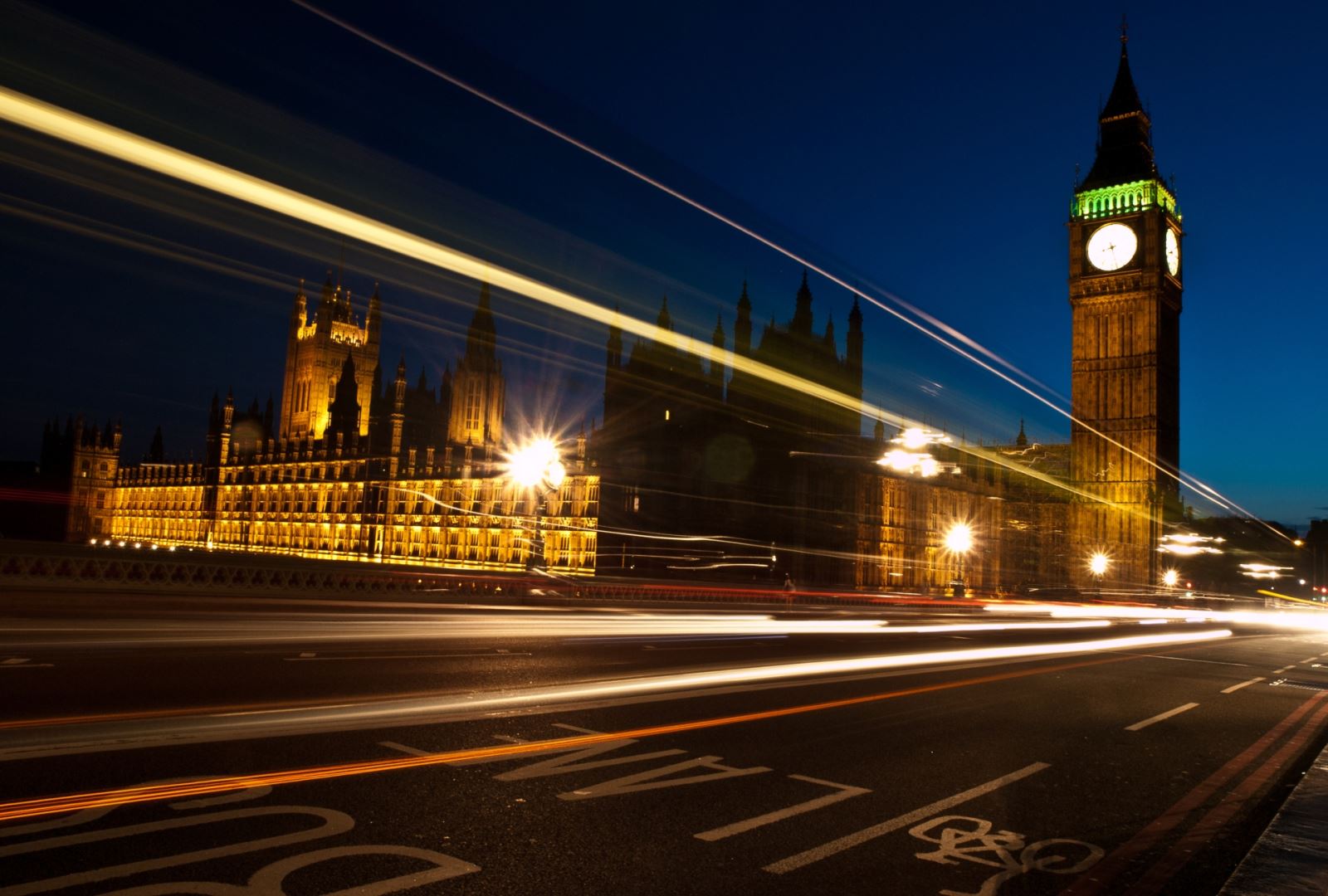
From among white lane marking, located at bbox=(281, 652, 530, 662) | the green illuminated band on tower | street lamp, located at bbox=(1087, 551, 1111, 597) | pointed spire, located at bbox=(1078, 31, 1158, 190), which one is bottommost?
white lane marking, located at bbox=(281, 652, 530, 662)

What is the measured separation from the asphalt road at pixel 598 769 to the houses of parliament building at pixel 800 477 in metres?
46.7

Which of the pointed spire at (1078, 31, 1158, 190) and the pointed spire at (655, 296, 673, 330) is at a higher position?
the pointed spire at (1078, 31, 1158, 190)

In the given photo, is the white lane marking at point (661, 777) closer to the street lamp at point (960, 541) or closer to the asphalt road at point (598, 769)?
the asphalt road at point (598, 769)

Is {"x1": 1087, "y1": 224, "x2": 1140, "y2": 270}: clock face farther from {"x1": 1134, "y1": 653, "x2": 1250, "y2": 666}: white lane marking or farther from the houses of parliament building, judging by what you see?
{"x1": 1134, "y1": 653, "x2": 1250, "y2": 666}: white lane marking

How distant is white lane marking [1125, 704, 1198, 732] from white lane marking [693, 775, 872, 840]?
16.7ft

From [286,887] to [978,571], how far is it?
83.8 meters

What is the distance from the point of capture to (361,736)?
785 centimetres

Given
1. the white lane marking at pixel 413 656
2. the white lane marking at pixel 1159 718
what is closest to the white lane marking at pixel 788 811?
the white lane marking at pixel 1159 718

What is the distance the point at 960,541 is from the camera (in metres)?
79.0

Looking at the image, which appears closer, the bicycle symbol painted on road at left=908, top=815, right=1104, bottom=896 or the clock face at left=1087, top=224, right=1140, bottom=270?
the bicycle symbol painted on road at left=908, top=815, right=1104, bottom=896

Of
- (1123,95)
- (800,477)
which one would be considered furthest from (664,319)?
(1123,95)

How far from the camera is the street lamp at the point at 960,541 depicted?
78412 millimetres

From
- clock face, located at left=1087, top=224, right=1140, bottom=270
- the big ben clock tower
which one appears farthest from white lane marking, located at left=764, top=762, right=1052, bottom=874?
clock face, located at left=1087, top=224, right=1140, bottom=270

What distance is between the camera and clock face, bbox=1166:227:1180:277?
80875 mm
